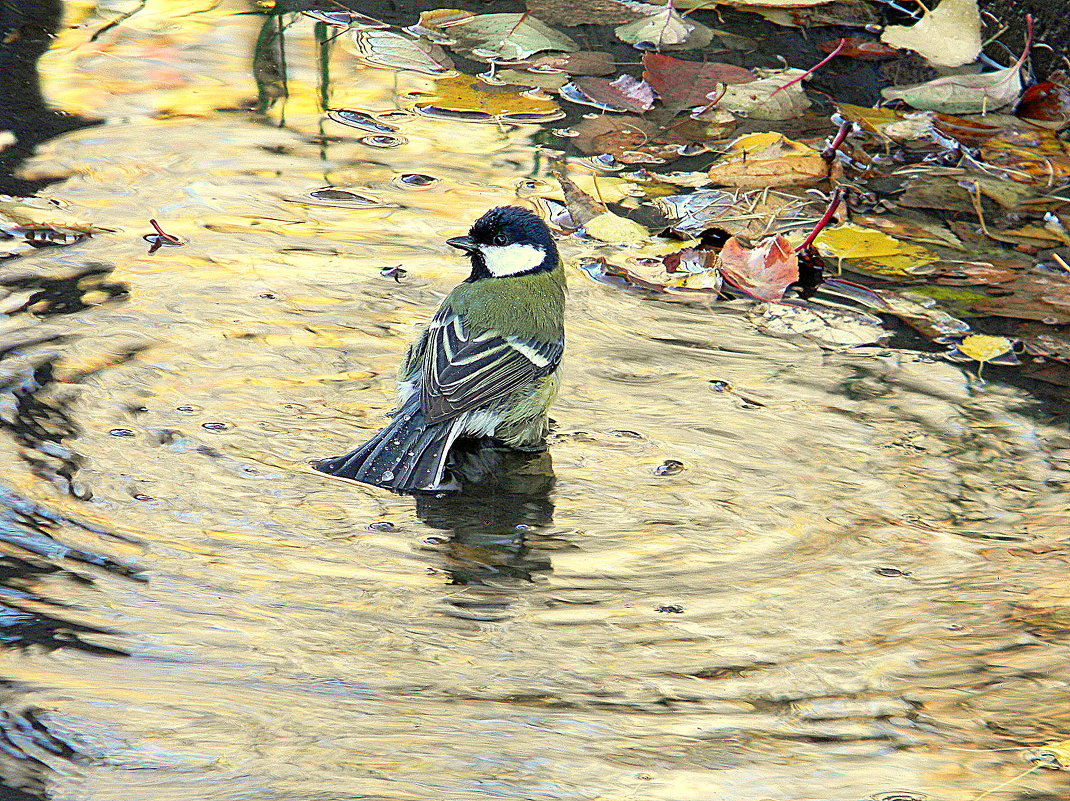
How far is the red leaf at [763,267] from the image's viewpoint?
419 centimetres

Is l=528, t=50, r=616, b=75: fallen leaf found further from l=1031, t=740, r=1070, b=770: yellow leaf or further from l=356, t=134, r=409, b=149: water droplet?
l=1031, t=740, r=1070, b=770: yellow leaf

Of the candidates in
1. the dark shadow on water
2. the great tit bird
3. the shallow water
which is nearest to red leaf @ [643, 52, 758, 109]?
the shallow water

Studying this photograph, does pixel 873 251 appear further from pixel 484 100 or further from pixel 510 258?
pixel 484 100

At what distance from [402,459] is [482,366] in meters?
0.47

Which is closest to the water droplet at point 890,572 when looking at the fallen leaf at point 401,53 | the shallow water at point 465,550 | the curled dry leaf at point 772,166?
the shallow water at point 465,550

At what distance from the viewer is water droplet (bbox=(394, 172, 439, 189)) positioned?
4.67 metres

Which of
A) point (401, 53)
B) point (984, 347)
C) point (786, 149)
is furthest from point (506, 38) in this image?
point (984, 347)

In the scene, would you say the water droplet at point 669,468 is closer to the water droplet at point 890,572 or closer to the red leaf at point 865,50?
the water droplet at point 890,572

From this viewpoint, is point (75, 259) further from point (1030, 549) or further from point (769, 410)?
point (1030, 549)

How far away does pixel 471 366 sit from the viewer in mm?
3457

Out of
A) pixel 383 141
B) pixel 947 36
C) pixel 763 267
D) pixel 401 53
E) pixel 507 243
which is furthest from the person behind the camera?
pixel 401 53

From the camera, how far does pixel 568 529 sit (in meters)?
3.03

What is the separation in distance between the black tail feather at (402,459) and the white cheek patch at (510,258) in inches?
27.1

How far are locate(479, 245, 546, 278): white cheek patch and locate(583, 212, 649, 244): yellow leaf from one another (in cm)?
72
